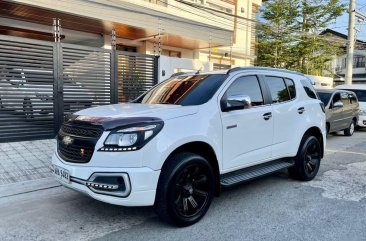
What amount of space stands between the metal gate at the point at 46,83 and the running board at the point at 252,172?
17.6ft

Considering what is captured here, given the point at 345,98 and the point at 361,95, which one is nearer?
the point at 345,98

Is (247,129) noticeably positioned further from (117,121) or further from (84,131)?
(84,131)

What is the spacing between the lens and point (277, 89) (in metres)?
5.28

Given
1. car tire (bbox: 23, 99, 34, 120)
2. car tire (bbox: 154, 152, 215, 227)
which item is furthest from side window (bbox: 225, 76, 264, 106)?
car tire (bbox: 23, 99, 34, 120)

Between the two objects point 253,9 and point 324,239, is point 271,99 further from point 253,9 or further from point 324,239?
point 253,9

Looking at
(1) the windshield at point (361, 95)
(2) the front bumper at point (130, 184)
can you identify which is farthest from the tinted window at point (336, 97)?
(2) the front bumper at point (130, 184)

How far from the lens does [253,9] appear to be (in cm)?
2122

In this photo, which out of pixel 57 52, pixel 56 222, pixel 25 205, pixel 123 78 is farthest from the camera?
pixel 123 78

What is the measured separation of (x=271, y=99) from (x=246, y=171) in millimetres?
1218

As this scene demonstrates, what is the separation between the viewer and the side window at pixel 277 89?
202 inches

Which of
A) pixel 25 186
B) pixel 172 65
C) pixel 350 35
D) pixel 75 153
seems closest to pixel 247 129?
pixel 75 153

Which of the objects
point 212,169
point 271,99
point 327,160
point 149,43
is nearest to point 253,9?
point 149,43

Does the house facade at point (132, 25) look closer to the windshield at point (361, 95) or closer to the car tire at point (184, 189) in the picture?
the windshield at point (361, 95)

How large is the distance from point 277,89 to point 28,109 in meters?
5.77
